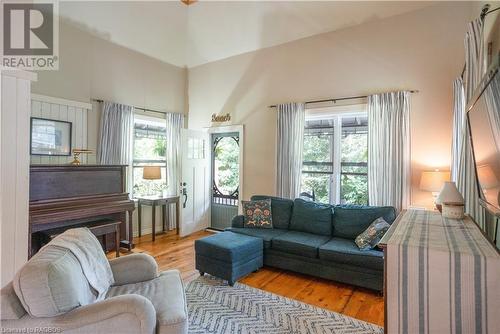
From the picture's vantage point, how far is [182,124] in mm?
5582

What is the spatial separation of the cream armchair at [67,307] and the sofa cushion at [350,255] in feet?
6.25

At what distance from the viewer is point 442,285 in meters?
1.32

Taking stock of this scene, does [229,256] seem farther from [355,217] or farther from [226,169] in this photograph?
[226,169]

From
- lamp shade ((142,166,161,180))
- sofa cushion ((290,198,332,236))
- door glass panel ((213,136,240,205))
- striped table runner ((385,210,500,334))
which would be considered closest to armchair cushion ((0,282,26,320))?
striped table runner ((385,210,500,334))

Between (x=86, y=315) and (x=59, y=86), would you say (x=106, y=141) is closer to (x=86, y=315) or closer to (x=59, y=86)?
(x=59, y=86)

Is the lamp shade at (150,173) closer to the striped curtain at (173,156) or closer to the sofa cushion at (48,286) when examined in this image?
the striped curtain at (173,156)

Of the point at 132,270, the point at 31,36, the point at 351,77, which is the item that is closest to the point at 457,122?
the point at 351,77

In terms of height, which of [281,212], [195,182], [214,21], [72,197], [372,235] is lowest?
[372,235]

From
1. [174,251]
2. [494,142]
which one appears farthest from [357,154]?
[174,251]

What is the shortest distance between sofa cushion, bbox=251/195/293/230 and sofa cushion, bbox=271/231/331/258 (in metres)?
0.33

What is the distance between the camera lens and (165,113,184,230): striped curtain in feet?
17.3

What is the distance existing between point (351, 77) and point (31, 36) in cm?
438

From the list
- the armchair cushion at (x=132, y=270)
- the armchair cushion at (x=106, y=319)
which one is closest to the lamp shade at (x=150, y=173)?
the armchair cushion at (x=132, y=270)

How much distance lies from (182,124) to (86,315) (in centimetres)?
453
